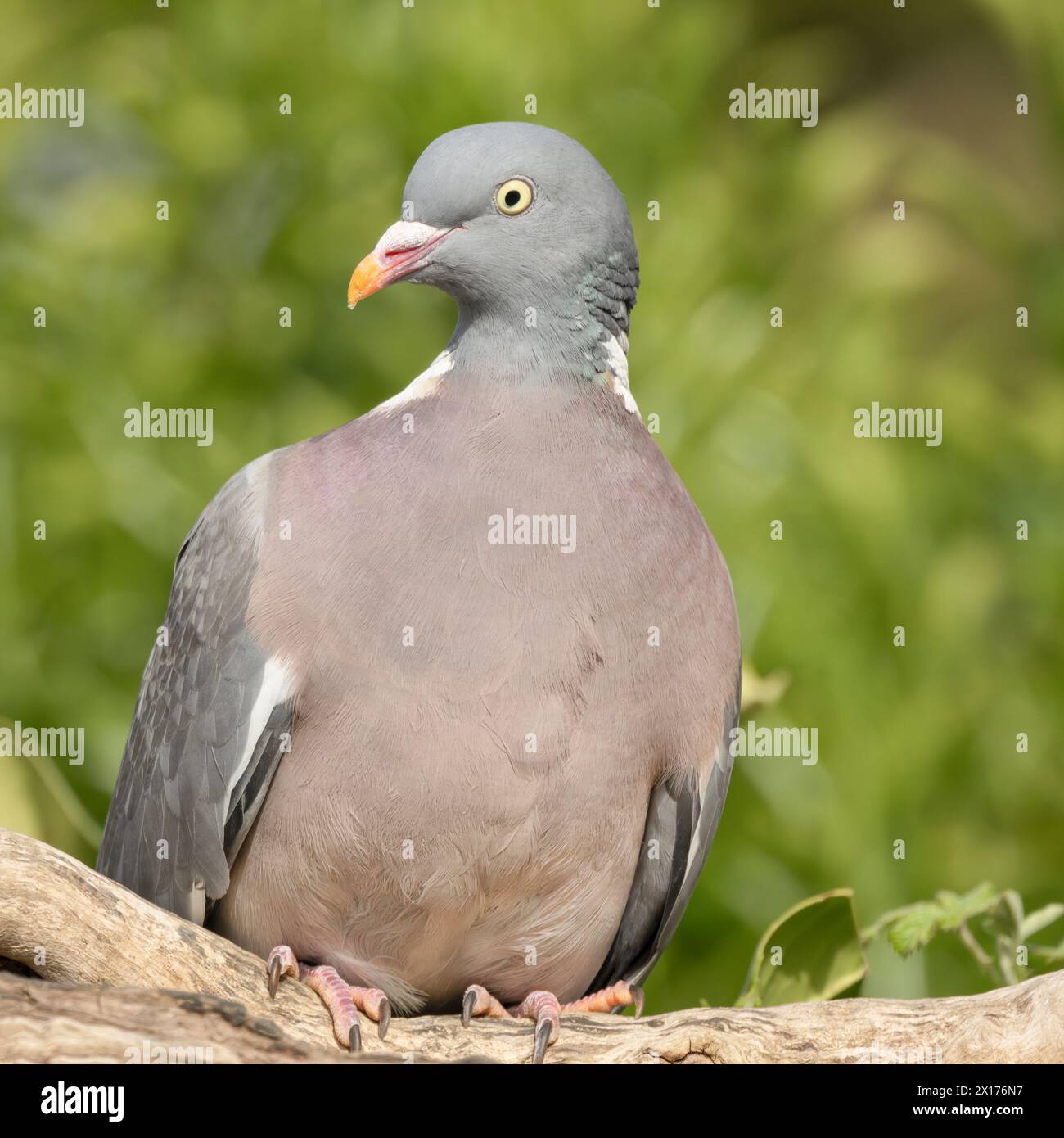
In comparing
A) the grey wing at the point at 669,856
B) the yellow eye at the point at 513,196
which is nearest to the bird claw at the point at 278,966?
the grey wing at the point at 669,856

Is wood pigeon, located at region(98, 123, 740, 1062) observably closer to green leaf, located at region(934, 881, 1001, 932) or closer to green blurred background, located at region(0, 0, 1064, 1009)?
green leaf, located at region(934, 881, 1001, 932)

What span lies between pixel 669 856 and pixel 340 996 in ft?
2.13

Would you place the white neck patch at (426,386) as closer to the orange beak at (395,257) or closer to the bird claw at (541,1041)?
the orange beak at (395,257)

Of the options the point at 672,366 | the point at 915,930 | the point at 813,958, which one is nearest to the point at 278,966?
the point at 813,958

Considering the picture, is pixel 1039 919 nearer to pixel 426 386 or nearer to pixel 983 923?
pixel 983 923

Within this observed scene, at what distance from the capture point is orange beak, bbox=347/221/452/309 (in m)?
2.47

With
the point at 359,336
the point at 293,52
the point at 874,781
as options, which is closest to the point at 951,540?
the point at 874,781

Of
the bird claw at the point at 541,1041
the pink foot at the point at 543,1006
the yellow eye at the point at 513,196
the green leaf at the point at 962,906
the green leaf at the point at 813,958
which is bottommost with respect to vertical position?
the bird claw at the point at 541,1041

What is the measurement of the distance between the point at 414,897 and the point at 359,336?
7.34ft

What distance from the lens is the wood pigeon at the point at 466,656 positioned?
7.65ft

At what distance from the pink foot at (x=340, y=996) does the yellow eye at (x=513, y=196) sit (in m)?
1.30

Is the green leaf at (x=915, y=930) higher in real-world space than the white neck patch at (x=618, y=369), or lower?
lower

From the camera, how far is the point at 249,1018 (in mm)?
2002

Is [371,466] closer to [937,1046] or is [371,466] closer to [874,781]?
[937,1046]
